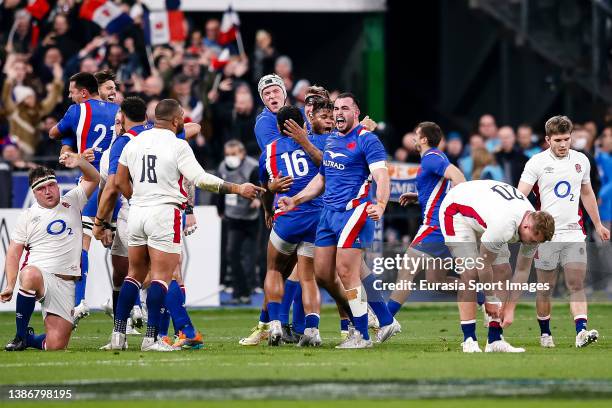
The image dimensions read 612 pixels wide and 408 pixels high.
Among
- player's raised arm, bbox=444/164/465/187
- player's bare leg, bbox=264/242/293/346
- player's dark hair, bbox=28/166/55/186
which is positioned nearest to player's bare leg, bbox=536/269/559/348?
player's raised arm, bbox=444/164/465/187

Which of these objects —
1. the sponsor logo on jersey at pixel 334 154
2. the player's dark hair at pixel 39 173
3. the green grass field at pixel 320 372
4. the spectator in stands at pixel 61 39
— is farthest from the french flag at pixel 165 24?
the sponsor logo on jersey at pixel 334 154

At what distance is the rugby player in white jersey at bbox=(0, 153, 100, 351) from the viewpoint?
13.4m

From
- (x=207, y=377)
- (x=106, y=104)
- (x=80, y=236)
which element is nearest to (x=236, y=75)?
(x=106, y=104)

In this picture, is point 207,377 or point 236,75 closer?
point 207,377

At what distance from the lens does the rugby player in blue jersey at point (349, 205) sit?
13.1 metres

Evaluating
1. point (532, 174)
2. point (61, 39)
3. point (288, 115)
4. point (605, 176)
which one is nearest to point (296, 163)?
point (288, 115)

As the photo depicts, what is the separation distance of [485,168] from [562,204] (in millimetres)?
6881

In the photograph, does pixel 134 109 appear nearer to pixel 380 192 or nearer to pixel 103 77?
pixel 103 77

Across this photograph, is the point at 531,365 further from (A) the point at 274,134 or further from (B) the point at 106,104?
(B) the point at 106,104

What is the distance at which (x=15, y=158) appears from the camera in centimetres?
2109

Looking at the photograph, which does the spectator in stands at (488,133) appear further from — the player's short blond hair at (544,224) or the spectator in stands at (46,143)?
the player's short blond hair at (544,224)

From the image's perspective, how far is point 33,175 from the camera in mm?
13609

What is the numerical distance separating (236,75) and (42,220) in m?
10.6

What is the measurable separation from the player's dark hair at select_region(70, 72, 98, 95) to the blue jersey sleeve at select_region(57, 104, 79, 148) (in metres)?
0.23
